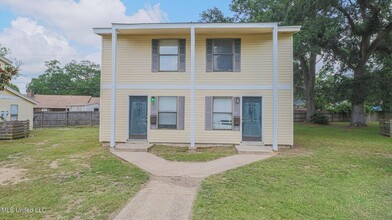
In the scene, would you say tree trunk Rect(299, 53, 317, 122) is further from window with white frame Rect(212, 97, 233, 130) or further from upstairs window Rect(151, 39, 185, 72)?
upstairs window Rect(151, 39, 185, 72)

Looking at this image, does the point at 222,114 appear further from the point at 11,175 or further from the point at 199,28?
the point at 11,175

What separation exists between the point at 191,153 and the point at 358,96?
14.8m

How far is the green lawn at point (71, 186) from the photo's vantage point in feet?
12.0

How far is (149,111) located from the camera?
977 cm

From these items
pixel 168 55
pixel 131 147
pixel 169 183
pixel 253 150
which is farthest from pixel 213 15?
pixel 169 183

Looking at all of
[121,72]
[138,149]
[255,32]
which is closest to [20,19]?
[121,72]

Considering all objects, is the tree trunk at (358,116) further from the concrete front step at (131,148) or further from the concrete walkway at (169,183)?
the concrete front step at (131,148)

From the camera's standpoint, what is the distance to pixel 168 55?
32.3 feet

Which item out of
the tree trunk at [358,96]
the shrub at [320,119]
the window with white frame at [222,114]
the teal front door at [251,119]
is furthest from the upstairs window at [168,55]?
the shrub at [320,119]

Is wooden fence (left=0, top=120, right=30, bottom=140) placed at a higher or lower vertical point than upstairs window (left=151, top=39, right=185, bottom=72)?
lower

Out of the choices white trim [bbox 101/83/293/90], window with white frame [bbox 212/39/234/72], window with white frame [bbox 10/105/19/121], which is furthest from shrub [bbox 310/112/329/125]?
window with white frame [bbox 10/105/19/121]

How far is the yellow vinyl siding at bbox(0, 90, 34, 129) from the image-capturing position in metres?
14.9

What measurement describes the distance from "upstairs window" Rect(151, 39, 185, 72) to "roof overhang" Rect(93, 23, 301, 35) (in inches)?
20.1

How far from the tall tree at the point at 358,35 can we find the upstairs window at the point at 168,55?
10155 millimetres
